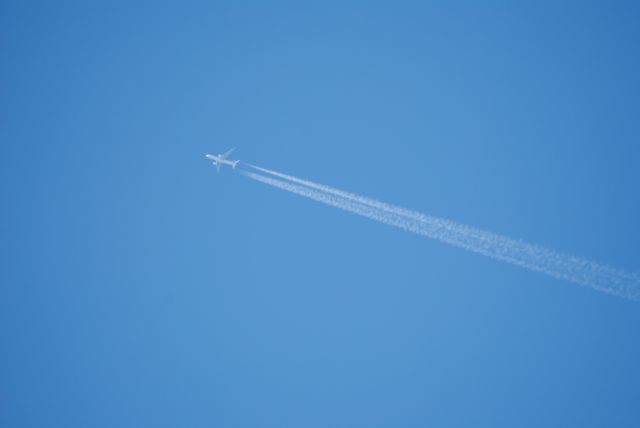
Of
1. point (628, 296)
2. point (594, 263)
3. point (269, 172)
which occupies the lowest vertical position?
point (628, 296)

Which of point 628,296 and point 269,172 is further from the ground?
point 269,172

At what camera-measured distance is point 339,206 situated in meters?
17.7

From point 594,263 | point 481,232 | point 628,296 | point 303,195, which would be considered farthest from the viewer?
point 303,195

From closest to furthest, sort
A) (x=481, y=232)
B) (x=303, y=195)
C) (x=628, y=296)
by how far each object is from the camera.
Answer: (x=628, y=296)
(x=481, y=232)
(x=303, y=195)

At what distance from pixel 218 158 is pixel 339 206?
4.67 m

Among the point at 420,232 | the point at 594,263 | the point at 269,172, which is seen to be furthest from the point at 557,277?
the point at 269,172

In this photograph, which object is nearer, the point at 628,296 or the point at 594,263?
the point at 628,296

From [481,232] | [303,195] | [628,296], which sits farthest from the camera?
[303,195]

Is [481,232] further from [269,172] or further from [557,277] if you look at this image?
[269,172]

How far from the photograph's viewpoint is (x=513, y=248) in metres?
16.2

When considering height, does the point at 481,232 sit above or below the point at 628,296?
above

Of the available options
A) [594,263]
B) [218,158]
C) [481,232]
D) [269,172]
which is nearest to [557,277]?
[594,263]

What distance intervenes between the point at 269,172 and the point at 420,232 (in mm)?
5530

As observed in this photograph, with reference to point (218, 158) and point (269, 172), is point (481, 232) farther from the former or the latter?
point (218, 158)
